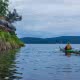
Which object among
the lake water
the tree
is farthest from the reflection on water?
the tree

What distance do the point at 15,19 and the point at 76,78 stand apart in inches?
4610

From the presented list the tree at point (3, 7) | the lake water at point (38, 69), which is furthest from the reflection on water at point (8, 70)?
the tree at point (3, 7)

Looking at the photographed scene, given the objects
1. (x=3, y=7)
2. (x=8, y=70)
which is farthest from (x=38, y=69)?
(x=3, y=7)

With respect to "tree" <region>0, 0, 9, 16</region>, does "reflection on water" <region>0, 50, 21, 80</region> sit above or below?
below

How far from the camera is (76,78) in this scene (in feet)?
103

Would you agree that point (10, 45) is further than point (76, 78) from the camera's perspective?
Yes

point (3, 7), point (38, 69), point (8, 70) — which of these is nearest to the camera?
point (8, 70)

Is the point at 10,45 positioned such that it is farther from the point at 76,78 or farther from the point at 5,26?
the point at 76,78

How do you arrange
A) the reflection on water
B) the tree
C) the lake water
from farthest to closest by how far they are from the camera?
the tree
the lake water
the reflection on water

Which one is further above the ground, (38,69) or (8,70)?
(8,70)

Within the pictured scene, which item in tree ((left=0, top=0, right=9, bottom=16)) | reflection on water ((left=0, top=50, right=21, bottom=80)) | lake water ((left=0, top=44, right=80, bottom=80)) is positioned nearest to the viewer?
reflection on water ((left=0, top=50, right=21, bottom=80))

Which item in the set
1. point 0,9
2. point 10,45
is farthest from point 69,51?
point 0,9

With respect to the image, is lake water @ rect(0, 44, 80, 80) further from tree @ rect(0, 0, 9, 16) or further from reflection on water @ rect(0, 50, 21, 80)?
tree @ rect(0, 0, 9, 16)

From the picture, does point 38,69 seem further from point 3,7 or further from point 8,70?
point 3,7
